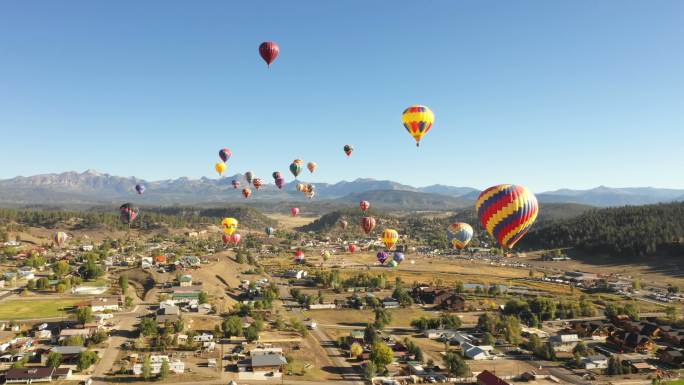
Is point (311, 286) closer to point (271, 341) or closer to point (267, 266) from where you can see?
point (267, 266)

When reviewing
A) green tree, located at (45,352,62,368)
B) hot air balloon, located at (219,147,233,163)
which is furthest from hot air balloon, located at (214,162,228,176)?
green tree, located at (45,352,62,368)

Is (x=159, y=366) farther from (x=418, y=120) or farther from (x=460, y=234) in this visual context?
(x=460, y=234)

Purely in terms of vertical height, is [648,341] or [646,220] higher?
[646,220]

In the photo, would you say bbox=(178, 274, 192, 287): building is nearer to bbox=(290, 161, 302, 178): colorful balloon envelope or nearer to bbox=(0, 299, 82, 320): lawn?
bbox=(0, 299, 82, 320): lawn

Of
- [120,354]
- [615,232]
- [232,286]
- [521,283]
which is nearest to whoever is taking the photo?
[120,354]

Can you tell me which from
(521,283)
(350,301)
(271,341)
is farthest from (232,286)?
(521,283)

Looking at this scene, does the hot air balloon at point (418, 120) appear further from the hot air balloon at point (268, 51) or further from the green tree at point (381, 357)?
the green tree at point (381, 357)
